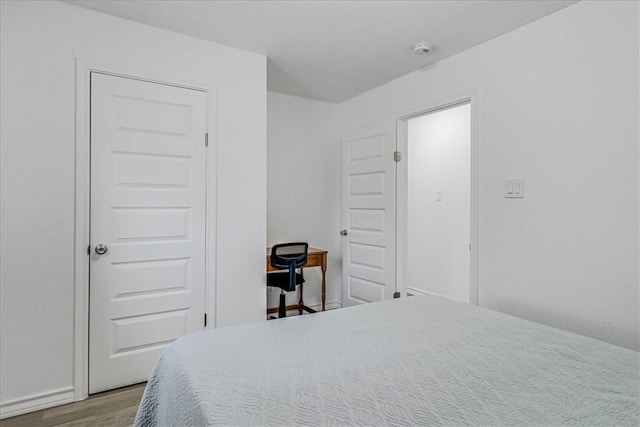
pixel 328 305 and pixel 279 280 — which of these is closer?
pixel 279 280

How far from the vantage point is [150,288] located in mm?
2363

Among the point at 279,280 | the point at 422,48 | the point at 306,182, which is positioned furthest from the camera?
the point at 306,182

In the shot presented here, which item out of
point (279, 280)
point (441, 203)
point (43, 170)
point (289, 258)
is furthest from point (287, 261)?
point (441, 203)

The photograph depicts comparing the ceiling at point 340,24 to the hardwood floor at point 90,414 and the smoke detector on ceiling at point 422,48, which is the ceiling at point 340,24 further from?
the hardwood floor at point 90,414

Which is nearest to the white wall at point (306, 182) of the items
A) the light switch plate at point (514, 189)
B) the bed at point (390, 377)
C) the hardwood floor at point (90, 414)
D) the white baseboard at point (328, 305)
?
the white baseboard at point (328, 305)

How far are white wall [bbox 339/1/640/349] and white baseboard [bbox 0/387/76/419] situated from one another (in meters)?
2.78

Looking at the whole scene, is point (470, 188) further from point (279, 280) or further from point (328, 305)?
point (328, 305)

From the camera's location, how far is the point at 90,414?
198 centimetres

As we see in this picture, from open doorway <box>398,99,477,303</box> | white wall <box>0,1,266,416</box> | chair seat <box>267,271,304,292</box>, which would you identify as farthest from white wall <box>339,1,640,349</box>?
white wall <box>0,1,266,416</box>

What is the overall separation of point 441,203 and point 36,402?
400cm

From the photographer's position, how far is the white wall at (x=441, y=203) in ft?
12.9

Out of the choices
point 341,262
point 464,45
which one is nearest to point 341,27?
point 464,45

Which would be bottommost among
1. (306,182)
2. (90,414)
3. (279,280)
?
(90,414)

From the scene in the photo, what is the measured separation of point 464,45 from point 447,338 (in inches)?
85.4
